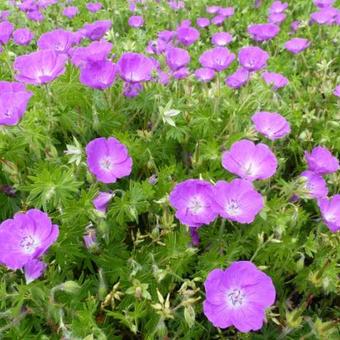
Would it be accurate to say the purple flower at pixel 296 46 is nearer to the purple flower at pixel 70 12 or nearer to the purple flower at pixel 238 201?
the purple flower at pixel 70 12

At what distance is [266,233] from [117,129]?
1.01 metres

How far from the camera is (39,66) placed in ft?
8.13

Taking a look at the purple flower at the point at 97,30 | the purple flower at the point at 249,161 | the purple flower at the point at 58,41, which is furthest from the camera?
the purple flower at the point at 97,30

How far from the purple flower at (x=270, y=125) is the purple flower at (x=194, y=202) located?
2.25 ft

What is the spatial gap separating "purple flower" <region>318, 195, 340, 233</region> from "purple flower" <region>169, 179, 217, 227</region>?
2.23ft

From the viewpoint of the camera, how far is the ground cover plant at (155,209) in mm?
1879

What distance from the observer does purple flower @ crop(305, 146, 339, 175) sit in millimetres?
2598

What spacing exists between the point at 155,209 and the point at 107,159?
0.40 metres

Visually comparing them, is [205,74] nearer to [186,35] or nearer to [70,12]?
[186,35]

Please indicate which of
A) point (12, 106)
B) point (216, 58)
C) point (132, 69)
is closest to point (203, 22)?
point (216, 58)

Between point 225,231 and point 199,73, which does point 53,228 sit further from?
point 199,73

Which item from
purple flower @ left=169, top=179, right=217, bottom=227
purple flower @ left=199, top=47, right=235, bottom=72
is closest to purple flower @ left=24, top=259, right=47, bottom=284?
purple flower @ left=169, top=179, right=217, bottom=227

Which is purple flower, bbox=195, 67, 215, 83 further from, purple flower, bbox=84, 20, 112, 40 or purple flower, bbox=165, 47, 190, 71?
purple flower, bbox=84, 20, 112, 40

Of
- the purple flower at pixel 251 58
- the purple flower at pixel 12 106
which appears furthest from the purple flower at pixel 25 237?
the purple flower at pixel 251 58
